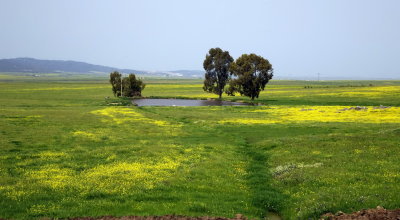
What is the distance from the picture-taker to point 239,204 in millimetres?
16578

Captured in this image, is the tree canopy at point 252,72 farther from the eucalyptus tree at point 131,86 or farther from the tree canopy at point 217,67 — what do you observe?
the eucalyptus tree at point 131,86

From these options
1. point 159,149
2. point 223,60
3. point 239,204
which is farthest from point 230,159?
point 223,60

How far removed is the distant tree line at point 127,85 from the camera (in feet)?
395

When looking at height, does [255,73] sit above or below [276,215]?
above

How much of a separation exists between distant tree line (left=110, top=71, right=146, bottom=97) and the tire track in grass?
9436 centimetres

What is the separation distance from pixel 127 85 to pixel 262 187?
10519cm

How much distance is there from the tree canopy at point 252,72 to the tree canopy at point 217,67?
13.0 m

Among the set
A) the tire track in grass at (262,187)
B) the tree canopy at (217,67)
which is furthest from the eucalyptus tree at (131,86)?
the tire track in grass at (262,187)

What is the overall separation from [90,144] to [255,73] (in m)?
74.3

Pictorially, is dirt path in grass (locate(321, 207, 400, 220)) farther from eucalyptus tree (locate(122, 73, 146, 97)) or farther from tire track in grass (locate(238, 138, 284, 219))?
eucalyptus tree (locate(122, 73, 146, 97))

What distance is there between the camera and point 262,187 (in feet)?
64.1

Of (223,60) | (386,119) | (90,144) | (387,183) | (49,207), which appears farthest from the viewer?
(223,60)

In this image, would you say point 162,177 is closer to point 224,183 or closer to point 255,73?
point 224,183

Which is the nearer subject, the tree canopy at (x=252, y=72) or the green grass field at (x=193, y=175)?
the green grass field at (x=193, y=175)
